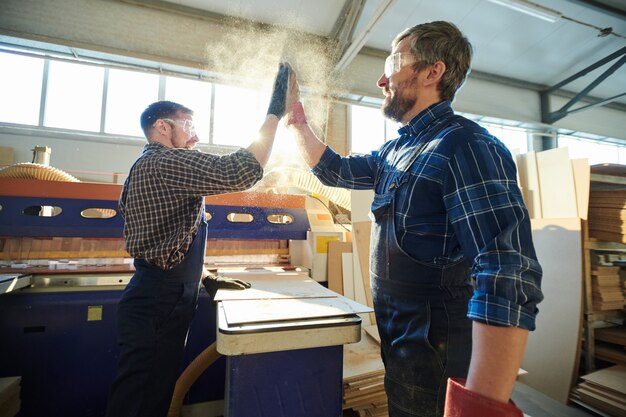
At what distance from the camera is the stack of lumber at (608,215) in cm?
263

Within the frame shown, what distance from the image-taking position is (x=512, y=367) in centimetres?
64

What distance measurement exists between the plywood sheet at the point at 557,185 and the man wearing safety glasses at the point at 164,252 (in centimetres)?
300

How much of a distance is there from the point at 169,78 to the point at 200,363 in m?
5.76

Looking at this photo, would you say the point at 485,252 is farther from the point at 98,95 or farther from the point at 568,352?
the point at 98,95

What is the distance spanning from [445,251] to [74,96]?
7.00m

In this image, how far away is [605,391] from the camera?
7.86ft

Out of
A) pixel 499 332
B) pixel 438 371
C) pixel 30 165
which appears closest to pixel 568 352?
pixel 438 371

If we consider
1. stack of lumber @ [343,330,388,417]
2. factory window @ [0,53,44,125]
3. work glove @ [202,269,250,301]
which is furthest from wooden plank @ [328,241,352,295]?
factory window @ [0,53,44,125]

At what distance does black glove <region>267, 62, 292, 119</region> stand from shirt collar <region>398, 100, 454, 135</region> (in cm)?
62

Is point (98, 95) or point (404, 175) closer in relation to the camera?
point (404, 175)

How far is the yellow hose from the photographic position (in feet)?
5.18

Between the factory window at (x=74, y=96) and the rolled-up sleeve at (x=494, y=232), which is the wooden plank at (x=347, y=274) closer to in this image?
the rolled-up sleeve at (x=494, y=232)

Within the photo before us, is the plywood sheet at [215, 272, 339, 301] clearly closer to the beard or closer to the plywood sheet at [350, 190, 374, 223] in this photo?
the beard

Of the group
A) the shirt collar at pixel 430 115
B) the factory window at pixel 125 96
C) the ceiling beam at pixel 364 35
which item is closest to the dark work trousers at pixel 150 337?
the shirt collar at pixel 430 115
